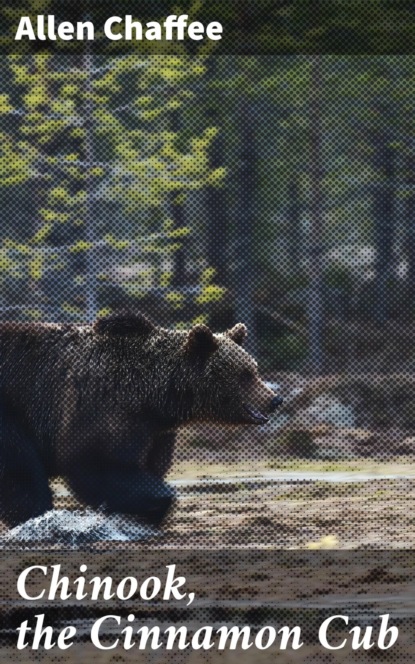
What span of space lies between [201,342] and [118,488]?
28.4 inches

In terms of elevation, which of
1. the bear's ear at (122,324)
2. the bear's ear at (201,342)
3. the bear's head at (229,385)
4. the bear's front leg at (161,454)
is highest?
the bear's ear at (122,324)

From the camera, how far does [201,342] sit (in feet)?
21.0

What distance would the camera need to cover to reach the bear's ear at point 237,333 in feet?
21.3

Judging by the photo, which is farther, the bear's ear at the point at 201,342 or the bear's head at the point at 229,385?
the bear's head at the point at 229,385

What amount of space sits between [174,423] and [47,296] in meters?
0.86

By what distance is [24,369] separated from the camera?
6488mm

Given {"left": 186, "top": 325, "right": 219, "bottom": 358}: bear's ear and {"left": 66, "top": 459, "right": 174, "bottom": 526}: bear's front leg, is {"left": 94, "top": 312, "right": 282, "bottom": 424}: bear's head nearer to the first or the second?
{"left": 186, "top": 325, "right": 219, "bottom": 358}: bear's ear

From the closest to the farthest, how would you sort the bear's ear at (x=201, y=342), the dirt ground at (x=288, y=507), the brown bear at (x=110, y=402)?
the bear's ear at (x=201, y=342)
the brown bear at (x=110, y=402)
the dirt ground at (x=288, y=507)

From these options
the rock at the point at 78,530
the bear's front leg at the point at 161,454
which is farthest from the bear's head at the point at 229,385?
the rock at the point at 78,530

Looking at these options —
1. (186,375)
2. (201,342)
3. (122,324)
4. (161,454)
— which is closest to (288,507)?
(161,454)

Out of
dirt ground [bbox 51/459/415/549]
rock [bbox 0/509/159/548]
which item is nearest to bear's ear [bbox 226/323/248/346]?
dirt ground [bbox 51/459/415/549]

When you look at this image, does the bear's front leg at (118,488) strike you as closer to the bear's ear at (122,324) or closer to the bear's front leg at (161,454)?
the bear's front leg at (161,454)

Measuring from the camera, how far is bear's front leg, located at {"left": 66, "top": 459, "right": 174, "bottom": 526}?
6.40 m

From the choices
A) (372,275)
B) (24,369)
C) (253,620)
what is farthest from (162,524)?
(372,275)
